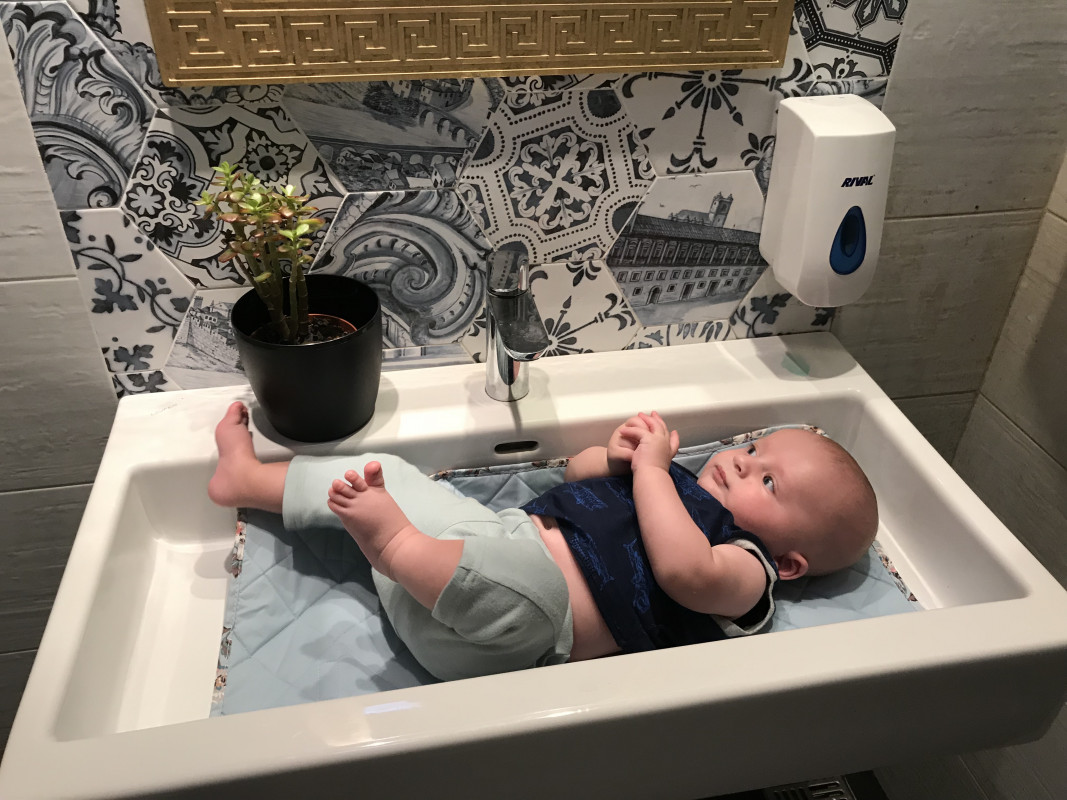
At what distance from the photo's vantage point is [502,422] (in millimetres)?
918

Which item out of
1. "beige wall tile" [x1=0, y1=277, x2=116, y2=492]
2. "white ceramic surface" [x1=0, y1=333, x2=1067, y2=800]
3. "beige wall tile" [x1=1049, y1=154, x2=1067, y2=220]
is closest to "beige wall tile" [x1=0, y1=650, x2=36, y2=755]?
"beige wall tile" [x1=0, y1=277, x2=116, y2=492]

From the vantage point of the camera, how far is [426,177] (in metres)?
0.85

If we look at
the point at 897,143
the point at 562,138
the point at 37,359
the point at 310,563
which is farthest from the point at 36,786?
the point at 897,143

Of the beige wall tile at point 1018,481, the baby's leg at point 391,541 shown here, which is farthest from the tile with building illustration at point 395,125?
the beige wall tile at point 1018,481

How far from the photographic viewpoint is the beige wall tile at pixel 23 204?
0.74m

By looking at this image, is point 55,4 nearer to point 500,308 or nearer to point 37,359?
point 37,359

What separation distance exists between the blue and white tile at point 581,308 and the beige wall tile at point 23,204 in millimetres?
503

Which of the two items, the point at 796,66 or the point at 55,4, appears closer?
the point at 55,4

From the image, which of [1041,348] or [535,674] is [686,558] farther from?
[1041,348]

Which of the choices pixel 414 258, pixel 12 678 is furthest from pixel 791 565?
pixel 12 678

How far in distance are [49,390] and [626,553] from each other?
26.4 inches

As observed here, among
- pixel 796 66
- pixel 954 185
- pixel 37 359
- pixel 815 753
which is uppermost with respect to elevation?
pixel 796 66

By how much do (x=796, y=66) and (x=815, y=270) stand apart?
22 cm

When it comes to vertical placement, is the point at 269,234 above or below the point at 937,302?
above
